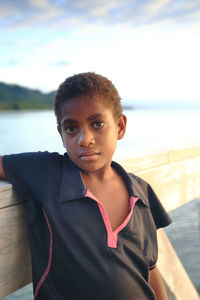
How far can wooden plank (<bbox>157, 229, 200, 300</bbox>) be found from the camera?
6.05 feet

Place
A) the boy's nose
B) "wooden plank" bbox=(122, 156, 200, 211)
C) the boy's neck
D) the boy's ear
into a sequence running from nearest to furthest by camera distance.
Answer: the boy's nose
the boy's neck
the boy's ear
"wooden plank" bbox=(122, 156, 200, 211)

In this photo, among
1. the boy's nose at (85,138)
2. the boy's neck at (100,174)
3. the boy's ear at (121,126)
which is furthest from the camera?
the boy's ear at (121,126)

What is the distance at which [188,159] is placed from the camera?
2107 millimetres

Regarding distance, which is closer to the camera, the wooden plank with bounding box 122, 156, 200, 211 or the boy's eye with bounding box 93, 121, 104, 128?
the boy's eye with bounding box 93, 121, 104, 128

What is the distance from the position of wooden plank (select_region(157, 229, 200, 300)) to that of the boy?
499 millimetres

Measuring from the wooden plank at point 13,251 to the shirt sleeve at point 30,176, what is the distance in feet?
0.24

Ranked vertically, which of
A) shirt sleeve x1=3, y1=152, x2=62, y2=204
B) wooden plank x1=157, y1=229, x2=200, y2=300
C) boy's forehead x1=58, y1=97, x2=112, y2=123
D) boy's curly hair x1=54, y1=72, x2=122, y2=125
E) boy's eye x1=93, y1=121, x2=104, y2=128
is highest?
boy's curly hair x1=54, y1=72, x2=122, y2=125

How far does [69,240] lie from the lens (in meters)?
1.12

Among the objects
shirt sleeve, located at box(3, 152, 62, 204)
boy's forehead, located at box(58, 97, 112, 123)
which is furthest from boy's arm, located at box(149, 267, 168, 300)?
boy's forehead, located at box(58, 97, 112, 123)

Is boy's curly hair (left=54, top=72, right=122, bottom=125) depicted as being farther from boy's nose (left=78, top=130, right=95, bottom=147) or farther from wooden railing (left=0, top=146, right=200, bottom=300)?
wooden railing (left=0, top=146, right=200, bottom=300)

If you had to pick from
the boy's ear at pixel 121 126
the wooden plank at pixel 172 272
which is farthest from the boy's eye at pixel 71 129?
the wooden plank at pixel 172 272

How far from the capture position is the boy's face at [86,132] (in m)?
1.22

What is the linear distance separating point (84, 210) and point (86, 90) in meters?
0.43

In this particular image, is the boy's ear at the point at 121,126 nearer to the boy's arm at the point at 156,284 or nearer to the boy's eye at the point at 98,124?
the boy's eye at the point at 98,124
